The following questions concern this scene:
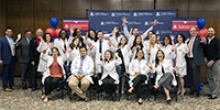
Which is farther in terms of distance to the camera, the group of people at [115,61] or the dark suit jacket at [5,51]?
the dark suit jacket at [5,51]

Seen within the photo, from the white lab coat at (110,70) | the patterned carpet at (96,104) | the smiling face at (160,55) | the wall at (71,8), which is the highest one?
the wall at (71,8)

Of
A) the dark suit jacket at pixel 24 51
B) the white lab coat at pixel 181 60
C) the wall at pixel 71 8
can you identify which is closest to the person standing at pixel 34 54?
the dark suit jacket at pixel 24 51

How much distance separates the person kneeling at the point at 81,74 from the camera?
5.43 metres

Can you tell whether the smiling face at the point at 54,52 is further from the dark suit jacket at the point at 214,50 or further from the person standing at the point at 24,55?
the dark suit jacket at the point at 214,50

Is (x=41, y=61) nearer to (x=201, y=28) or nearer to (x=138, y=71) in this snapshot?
(x=138, y=71)

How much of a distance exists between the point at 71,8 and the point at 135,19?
2.13 metres

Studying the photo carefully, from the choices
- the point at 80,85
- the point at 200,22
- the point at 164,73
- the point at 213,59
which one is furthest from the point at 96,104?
the point at 200,22

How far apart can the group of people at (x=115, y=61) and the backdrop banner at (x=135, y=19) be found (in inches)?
32.1

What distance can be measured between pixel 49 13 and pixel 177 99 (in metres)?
4.79

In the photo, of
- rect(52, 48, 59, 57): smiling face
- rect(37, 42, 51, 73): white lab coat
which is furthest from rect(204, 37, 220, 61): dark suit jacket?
rect(37, 42, 51, 73): white lab coat

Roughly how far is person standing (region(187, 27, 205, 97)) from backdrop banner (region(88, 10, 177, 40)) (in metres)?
1.25

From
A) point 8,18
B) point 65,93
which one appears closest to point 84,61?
point 65,93

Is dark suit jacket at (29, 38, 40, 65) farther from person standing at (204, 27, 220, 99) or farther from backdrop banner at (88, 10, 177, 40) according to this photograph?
person standing at (204, 27, 220, 99)

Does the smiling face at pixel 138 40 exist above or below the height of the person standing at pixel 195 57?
above
